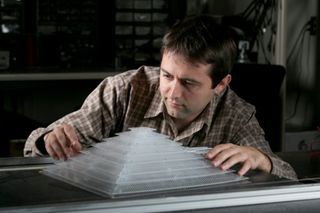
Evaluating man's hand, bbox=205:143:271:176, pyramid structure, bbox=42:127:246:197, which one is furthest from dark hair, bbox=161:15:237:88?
pyramid structure, bbox=42:127:246:197

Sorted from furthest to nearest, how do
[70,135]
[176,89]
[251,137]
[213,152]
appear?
[251,137] → [176,89] → [70,135] → [213,152]

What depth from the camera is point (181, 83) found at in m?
1.13

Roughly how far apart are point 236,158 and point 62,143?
0.30 metres

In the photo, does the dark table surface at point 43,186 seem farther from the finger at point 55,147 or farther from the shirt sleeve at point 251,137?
the shirt sleeve at point 251,137

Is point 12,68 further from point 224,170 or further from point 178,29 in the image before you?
point 224,170

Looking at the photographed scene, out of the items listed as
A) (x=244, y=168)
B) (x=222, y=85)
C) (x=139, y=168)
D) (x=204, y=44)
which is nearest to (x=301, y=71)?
(x=222, y=85)

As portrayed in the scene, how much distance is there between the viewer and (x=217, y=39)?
1.21 metres

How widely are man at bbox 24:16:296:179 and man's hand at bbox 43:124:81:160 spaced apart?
1 centimetres

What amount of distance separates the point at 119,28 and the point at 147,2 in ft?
0.90

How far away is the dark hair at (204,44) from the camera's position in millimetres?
1165

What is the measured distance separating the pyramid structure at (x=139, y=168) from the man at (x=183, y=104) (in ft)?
0.66

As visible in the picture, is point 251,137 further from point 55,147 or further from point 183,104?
point 55,147

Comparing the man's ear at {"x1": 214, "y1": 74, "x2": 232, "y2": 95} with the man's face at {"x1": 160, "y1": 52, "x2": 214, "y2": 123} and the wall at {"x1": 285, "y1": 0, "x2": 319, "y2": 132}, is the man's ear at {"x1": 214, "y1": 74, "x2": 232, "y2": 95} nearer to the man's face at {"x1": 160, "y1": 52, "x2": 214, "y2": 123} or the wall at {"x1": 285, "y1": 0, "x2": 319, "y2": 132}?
the man's face at {"x1": 160, "y1": 52, "x2": 214, "y2": 123}

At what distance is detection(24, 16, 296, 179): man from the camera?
1133 mm
